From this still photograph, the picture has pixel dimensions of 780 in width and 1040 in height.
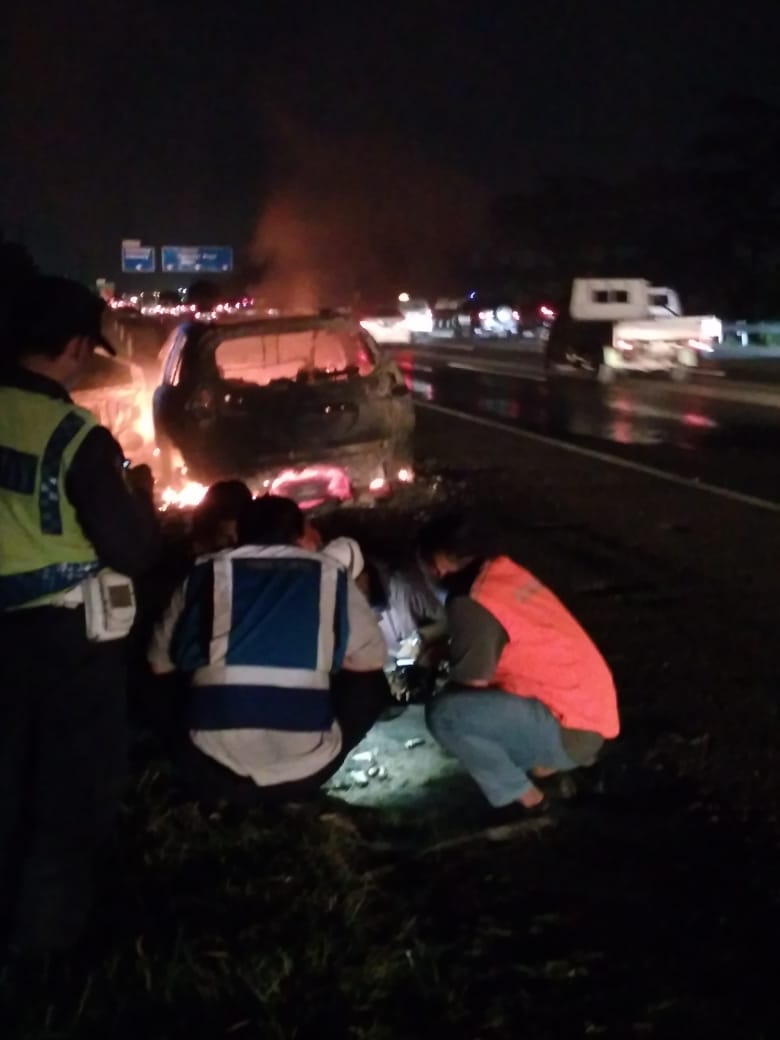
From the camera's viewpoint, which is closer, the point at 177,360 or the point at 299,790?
the point at 299,790

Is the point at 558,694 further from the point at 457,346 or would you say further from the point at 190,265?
the point at 190,265

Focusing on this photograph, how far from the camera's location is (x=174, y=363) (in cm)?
1070

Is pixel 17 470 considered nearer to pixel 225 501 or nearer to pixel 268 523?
pixel 268 523

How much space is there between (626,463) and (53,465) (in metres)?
11.6

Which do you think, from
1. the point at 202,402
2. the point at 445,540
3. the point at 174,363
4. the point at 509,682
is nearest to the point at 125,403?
the point at 174,363

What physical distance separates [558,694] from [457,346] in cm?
3959

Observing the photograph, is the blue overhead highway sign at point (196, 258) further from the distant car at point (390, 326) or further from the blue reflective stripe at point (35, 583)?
the blue reflective stripe at point (35, 583)

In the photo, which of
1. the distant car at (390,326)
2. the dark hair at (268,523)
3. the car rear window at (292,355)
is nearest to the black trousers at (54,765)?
the dark hair at (268,523)

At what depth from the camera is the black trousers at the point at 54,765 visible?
379cm

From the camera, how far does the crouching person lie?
462cm

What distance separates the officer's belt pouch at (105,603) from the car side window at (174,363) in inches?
263

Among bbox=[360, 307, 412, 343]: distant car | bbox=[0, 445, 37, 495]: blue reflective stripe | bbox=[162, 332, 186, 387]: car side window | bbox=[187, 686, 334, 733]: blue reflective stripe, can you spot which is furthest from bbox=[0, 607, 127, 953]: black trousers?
bbox=[360, 307, 412, 343]: distant car

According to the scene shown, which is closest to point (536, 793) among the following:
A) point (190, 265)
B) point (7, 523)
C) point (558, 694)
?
point (558, 694)

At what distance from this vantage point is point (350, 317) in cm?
1096
